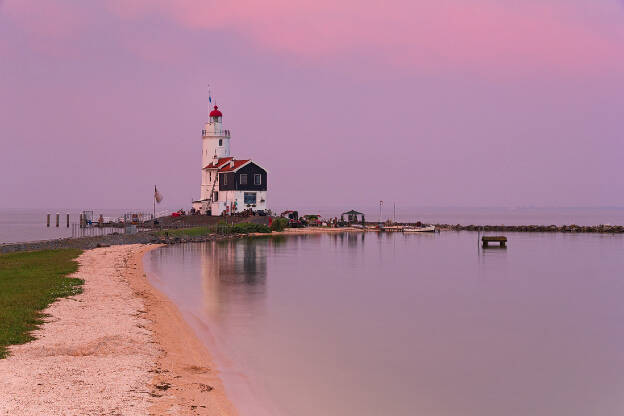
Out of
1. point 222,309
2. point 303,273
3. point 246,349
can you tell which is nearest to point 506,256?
point 303,273

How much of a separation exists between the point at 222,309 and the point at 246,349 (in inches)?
291

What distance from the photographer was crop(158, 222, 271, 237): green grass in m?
71.2

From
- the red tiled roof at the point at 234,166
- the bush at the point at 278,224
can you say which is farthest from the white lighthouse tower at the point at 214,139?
the bush at the point at 278,224

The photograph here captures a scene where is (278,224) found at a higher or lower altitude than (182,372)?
higher

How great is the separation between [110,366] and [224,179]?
70179mm

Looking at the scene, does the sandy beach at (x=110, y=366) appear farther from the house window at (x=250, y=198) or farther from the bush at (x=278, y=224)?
the bush at (x=278, y=224)

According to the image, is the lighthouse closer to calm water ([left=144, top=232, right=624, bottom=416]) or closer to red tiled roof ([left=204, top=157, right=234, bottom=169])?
red tiled roof ([left=204, top=157, right=234, bottom=169])

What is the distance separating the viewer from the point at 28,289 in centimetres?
2348

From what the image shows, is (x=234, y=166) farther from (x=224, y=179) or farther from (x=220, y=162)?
(x=220, y=162)

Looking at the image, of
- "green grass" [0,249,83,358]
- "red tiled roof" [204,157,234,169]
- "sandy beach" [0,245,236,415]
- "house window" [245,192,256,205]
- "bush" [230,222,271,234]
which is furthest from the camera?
"red tiled roof" [204,157,234,169]

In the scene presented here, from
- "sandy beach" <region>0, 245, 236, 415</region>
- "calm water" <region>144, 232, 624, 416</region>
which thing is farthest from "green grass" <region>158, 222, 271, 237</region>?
"sandy beach" <region>0, 245, 236, 415</region>

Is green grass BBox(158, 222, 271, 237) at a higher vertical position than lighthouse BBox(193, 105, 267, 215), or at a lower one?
lower

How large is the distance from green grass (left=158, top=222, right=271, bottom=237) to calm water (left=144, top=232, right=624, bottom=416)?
23408mm

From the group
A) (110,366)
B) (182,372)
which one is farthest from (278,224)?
(110,366)
